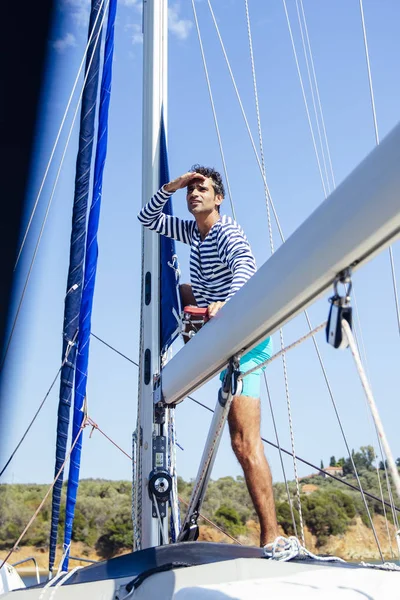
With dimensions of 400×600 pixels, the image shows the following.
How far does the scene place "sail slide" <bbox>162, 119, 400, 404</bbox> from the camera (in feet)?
2.94

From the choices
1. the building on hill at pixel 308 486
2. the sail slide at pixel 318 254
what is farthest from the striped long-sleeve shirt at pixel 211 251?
the building on hill at pixel 308 486

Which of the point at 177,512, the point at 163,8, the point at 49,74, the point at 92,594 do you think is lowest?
the point at 92,594

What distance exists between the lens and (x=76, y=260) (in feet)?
8.48

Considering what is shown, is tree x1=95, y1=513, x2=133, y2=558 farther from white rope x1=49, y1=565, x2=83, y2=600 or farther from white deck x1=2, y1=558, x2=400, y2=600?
white deck x1=2, y1=558, x2=400, y2=600

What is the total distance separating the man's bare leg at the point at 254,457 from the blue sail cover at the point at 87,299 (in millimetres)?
812

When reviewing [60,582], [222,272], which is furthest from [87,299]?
[60,582]

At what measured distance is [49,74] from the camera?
232 cm

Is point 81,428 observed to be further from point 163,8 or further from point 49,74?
point 163,8

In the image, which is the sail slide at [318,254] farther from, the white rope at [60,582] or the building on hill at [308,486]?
the building on hill at [308,486]

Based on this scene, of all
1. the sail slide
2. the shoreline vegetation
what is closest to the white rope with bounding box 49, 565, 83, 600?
the sail slide

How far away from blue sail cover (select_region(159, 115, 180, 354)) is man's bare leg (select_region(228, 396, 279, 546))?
0.47 meters

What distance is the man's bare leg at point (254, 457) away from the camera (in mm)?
1724

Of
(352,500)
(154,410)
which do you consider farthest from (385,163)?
(352,500)

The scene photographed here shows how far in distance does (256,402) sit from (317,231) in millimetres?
938
